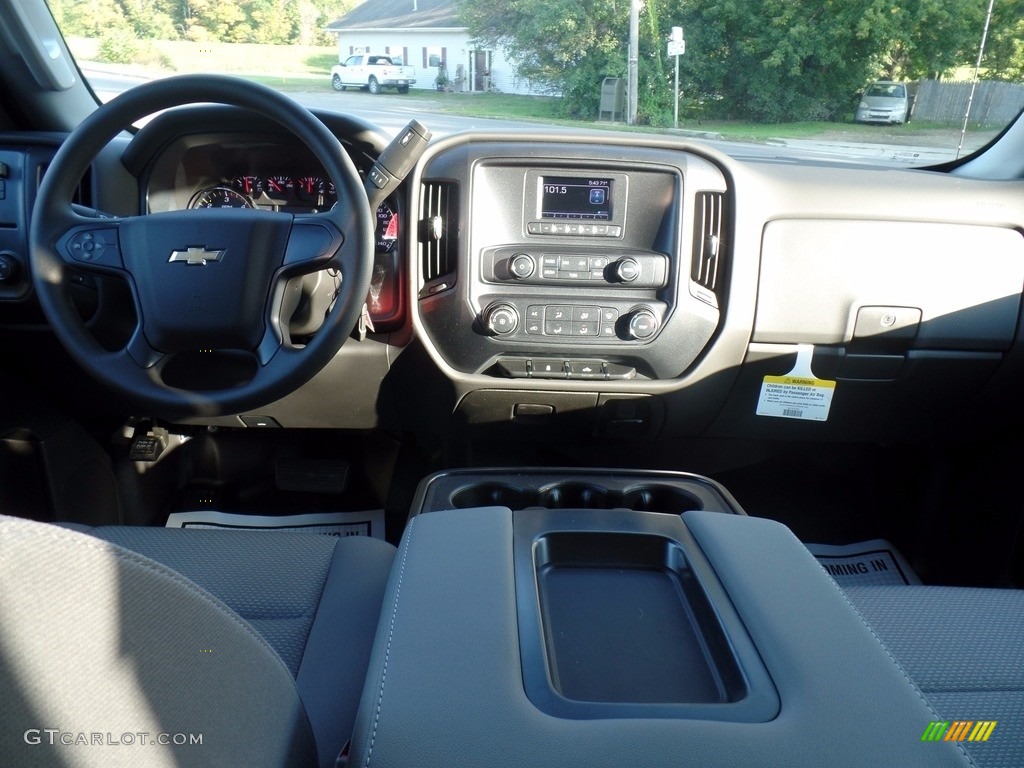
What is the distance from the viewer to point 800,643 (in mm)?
1012

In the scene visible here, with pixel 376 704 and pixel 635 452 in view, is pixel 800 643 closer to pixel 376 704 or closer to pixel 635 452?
pixel 376 704

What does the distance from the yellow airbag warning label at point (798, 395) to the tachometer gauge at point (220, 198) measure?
1.45m

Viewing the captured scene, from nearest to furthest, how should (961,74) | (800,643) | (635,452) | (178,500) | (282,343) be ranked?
1. (800,643)
2. (282,343)
3. (961,74)
4. (635,452)
5. (178,500)

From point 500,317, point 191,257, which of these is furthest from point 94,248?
point 500,317

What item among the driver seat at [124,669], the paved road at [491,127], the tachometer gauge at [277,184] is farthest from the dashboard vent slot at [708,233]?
the driver seat at [124,669]

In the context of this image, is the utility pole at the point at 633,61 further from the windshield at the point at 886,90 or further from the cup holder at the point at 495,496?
the cup holder at the point at 495,496

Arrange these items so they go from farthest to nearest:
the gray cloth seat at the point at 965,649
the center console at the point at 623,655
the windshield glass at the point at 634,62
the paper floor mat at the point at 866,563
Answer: the paper floor mat at the point at 866,563 → the windshield glass at the point at 634,62 → the gray cloth seat at the point at 965,649 → the center console at the point at 623,655

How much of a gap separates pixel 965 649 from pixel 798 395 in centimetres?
101

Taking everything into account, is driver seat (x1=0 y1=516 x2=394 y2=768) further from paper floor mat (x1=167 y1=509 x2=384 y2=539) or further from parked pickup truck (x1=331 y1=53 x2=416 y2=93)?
paper floor mat (x1=167 y1=509 x2=384 y2=539)

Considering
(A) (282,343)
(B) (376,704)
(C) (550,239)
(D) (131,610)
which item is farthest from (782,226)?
(D) (131,610)

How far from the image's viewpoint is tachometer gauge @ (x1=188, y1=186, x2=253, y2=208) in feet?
7.26

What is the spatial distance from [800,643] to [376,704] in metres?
0.49

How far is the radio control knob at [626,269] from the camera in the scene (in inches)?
81.5
